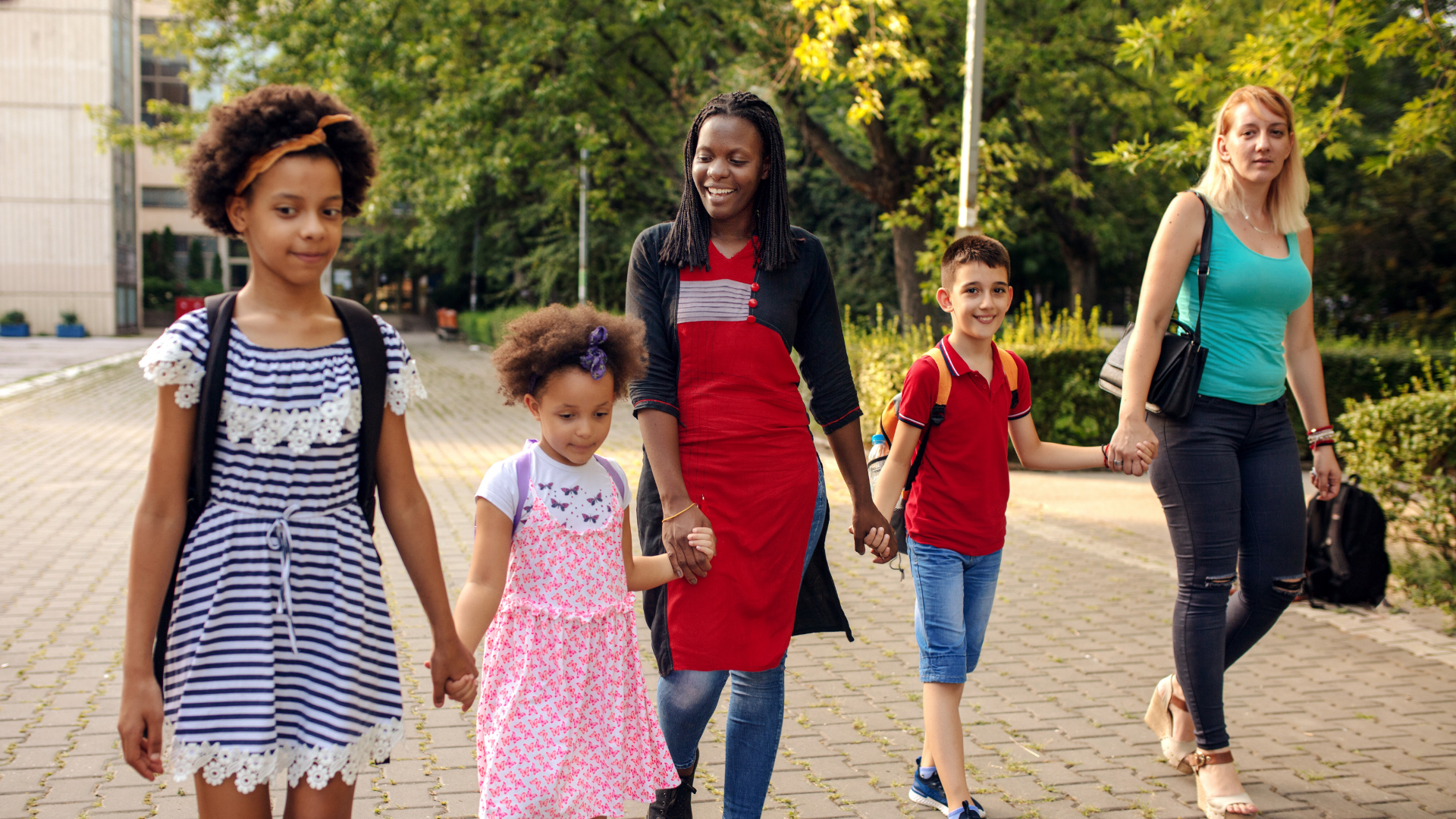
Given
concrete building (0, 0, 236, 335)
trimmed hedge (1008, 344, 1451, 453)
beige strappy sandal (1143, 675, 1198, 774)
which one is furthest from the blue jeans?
concrete building (0, 0, 236, 335)

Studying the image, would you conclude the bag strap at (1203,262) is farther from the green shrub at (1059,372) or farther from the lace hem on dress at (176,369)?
the green shrub at (1059,372)

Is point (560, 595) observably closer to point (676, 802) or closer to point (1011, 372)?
point (676, 802)

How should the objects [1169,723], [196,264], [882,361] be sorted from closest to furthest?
[1169,723] → [882,361] → [196,264]

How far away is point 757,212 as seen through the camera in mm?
2949

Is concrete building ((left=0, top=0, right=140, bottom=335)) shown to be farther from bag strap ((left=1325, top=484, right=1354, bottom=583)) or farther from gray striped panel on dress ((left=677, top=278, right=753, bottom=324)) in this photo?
gray striped panel on dress ((left=677, top=278, right=753, bottom=324))

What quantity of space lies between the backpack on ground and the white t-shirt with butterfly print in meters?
0.93

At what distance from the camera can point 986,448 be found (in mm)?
3467

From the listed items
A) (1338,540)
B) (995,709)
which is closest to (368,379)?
(995,709)

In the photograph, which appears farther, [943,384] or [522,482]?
[943,384]

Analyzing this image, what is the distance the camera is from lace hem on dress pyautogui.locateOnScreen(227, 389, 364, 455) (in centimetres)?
207

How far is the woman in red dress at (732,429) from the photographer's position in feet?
9.30

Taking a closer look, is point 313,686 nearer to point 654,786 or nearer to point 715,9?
point 654,786

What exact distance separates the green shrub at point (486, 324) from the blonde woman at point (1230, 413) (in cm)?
2763

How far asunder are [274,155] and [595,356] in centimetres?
83
